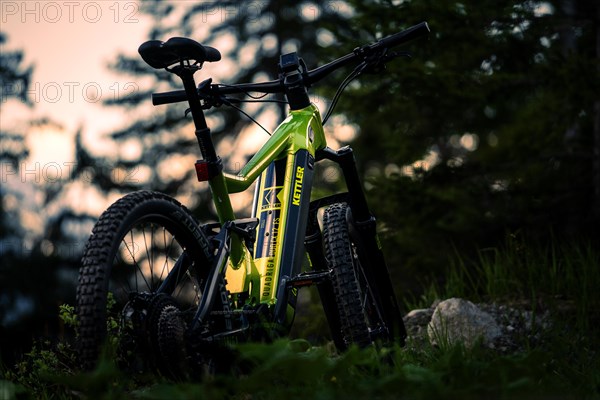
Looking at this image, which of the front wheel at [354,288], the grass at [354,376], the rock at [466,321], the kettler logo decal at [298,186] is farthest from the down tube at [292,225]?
the rock at [466,321]

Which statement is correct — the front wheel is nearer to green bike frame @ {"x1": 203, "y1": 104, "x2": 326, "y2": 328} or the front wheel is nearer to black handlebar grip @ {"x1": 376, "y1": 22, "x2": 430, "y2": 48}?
green bike frame @ {"x1": 203, "y1": 104, "x2": 326, "y2": 328}

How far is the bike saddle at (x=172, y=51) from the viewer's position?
2859 mm

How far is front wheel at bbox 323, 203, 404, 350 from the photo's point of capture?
3.29 metres

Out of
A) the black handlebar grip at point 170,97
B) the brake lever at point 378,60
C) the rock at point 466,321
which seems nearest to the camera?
the black handlebar grip at point 170,97

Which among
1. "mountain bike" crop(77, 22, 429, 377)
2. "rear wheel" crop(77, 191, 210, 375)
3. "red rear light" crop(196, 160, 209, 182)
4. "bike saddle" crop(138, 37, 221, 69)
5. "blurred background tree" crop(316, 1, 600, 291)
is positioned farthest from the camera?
"blurred background tree" crop(316, 1, 600, 291)

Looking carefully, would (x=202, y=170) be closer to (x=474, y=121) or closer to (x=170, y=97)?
(x=170, y=97)

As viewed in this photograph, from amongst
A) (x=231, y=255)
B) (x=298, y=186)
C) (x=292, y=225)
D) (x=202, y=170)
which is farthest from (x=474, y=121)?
(x=202, y=170)

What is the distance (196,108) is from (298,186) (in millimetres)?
744

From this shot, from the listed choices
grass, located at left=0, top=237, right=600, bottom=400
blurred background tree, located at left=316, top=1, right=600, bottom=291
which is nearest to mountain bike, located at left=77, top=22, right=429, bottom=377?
grass, located at left=0, top=237, right=600, bottom=400

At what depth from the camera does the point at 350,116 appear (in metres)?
7.60

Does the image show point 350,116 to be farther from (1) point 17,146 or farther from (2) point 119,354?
(1) point 17,146

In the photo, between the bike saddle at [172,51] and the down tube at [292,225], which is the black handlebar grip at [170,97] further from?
the down tube at [292,225]

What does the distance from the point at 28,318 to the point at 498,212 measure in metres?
7.07

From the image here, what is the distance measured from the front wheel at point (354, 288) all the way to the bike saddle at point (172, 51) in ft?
3.50
